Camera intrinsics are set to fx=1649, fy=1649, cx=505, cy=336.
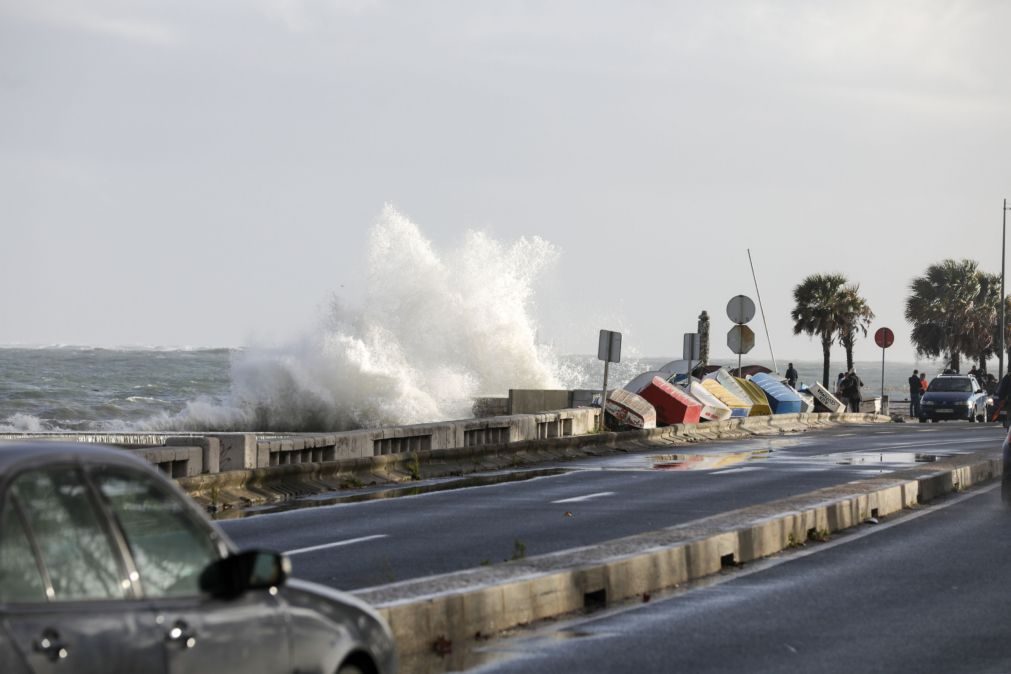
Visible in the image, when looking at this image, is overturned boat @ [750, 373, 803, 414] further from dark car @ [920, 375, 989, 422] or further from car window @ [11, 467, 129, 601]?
car window @ [11, 467, 129, 601]

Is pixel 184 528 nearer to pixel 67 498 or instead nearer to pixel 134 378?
pixel 67 498

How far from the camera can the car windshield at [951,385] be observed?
5856cm

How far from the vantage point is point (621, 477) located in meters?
24.2

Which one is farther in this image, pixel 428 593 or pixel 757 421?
pixel 757 421

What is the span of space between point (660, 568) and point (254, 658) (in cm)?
716

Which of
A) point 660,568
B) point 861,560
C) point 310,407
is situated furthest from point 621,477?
point 310,407

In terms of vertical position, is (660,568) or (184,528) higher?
(184,528)

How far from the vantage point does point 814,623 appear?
10469 mm

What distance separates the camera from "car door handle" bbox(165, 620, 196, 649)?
4945 millimetres

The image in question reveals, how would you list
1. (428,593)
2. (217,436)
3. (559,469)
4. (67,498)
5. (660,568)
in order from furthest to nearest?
(559,469) < (217,436) < (660,568) < (428,593) < (67,498)

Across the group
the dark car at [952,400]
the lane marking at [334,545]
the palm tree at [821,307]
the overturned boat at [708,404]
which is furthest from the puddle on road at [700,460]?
the palm tree at [821,307]

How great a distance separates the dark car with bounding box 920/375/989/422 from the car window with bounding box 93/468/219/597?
54446mm

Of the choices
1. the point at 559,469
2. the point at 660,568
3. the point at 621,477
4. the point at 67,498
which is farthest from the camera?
the point at 559,469

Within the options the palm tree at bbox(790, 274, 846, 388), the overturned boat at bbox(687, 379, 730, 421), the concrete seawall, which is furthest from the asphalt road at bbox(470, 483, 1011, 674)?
the palm tree at bbox(790, 274, 846, 388)
